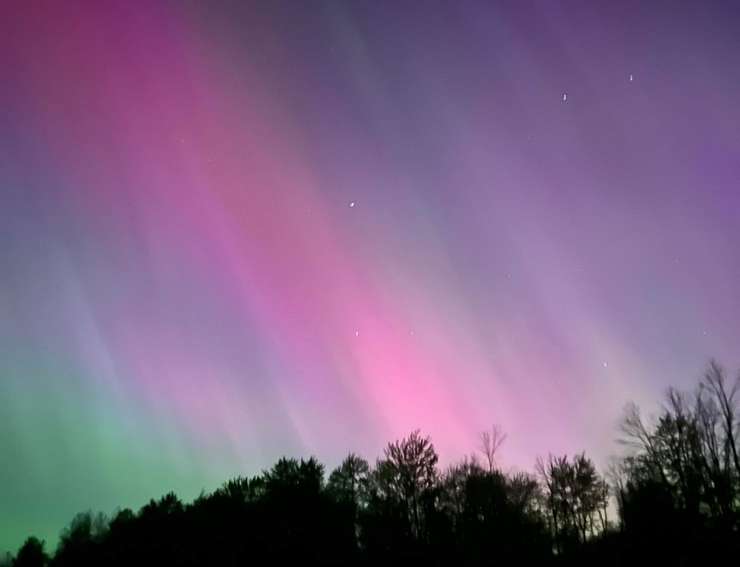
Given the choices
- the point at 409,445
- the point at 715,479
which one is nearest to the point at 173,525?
the point at 409,445

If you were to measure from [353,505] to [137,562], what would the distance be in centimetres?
2193

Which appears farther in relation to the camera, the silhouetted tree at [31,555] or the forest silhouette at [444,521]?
the silhouetted tree at [31,555]

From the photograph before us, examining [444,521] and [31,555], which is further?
[31,555]

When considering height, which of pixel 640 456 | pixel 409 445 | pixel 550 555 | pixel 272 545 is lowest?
pixel 550 555

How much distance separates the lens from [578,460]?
7225 cm

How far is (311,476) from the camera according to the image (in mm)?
64062

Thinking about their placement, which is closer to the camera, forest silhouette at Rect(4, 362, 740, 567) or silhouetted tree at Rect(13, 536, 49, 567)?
forest silhouette at Rect(4, 362, 740, 567)

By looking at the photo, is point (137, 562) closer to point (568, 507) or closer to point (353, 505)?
point (353, 505)

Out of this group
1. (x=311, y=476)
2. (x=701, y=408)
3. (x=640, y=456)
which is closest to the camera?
(x=701, y=408)

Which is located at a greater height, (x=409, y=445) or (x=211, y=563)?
(x=409, y=445)

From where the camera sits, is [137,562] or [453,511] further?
[453,511]

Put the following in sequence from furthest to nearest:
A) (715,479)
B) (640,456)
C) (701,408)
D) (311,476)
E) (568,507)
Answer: (568,507) → (311,476) → (640,456) → (701,408) → (715,479)

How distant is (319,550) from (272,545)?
4293 mm

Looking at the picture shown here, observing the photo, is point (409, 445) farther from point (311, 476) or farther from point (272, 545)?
point (272, 545)
